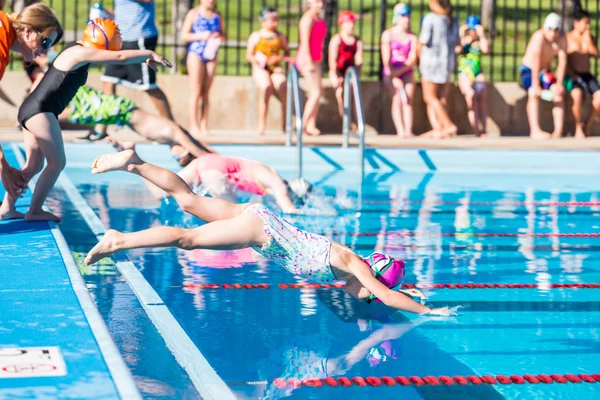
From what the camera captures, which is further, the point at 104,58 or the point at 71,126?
the point at 71,126

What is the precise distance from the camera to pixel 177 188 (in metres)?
5.38

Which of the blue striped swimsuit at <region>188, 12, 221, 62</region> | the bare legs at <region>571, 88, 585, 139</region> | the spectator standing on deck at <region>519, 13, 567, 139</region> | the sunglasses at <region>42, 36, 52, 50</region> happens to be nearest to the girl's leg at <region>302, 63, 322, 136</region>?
the blue striped swimsuit at <region>188, 12, 221, 62</region>

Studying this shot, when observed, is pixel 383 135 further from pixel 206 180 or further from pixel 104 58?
pixel 104 58

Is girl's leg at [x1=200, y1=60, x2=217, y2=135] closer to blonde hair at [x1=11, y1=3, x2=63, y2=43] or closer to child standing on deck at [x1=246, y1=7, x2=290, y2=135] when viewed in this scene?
child standing on deck at [x1=246, y1=7, x2=290, y2=135]

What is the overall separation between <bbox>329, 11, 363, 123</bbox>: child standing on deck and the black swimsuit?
680cm

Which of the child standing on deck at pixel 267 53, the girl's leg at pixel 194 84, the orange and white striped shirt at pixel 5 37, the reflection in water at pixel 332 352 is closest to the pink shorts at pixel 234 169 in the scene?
the orange and white striped shirt at pixel 5 37

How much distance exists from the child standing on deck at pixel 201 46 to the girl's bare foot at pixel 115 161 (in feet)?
23.4

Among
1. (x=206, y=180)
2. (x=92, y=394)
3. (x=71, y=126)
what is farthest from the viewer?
(x=71, y=126)

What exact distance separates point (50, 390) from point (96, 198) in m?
6.28

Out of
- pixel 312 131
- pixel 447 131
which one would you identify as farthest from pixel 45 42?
pixel 447 131

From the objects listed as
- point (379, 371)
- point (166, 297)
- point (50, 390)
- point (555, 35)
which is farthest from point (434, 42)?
point (50, 390)

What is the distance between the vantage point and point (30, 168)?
6855 mm

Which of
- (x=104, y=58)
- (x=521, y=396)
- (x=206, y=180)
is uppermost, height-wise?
(x=104, y=58)

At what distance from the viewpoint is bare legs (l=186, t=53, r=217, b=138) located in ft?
40.9
